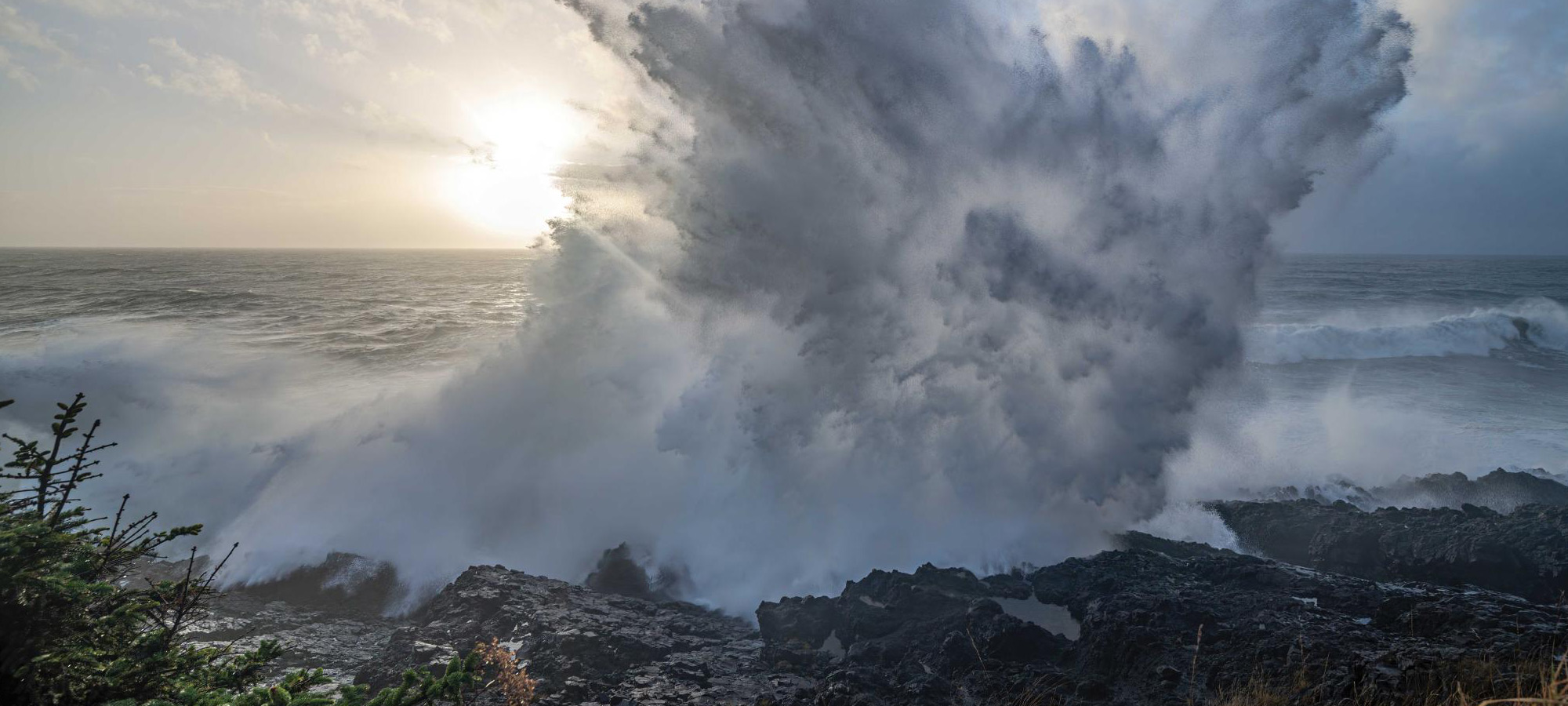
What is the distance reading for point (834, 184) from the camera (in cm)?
1064

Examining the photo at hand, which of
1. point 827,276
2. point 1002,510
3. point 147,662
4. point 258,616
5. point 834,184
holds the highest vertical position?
point 834,184

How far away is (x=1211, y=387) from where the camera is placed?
1130cm

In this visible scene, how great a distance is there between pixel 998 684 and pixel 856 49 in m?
8.77

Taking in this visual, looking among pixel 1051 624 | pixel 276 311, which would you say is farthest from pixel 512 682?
pixel 276 311

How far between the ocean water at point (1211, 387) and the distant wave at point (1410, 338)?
3.7 inches

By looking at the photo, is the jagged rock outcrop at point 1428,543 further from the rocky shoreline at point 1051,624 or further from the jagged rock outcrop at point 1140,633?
the jagged rock outcrop at point 1140,633

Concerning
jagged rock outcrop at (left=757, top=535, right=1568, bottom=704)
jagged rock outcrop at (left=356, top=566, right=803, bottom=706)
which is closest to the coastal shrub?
jagged rock outcrop at (left=356, top=566, right=803, bottom=706)

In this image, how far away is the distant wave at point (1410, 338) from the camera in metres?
26.0

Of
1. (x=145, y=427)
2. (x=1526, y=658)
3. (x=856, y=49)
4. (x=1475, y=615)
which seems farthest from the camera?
(x=145, y=427)

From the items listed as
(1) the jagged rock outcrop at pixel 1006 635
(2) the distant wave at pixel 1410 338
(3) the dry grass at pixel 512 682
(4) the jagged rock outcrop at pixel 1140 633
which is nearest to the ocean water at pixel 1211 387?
(2) the distant wave at pixel 1410 338

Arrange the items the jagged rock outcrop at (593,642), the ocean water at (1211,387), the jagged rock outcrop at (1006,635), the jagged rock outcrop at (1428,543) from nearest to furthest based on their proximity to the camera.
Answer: the jagged rock outcrop at (1006,635)
the jagged rock outcrop at (593,642)
the jagged rock outcrop at (1428,543)
the ocean water at (1211,387)

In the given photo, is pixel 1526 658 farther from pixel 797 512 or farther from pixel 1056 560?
pixel 797 512

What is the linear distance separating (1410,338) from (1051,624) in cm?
3065

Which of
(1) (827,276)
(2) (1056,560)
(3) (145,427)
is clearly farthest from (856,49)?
(3) (145,427)
